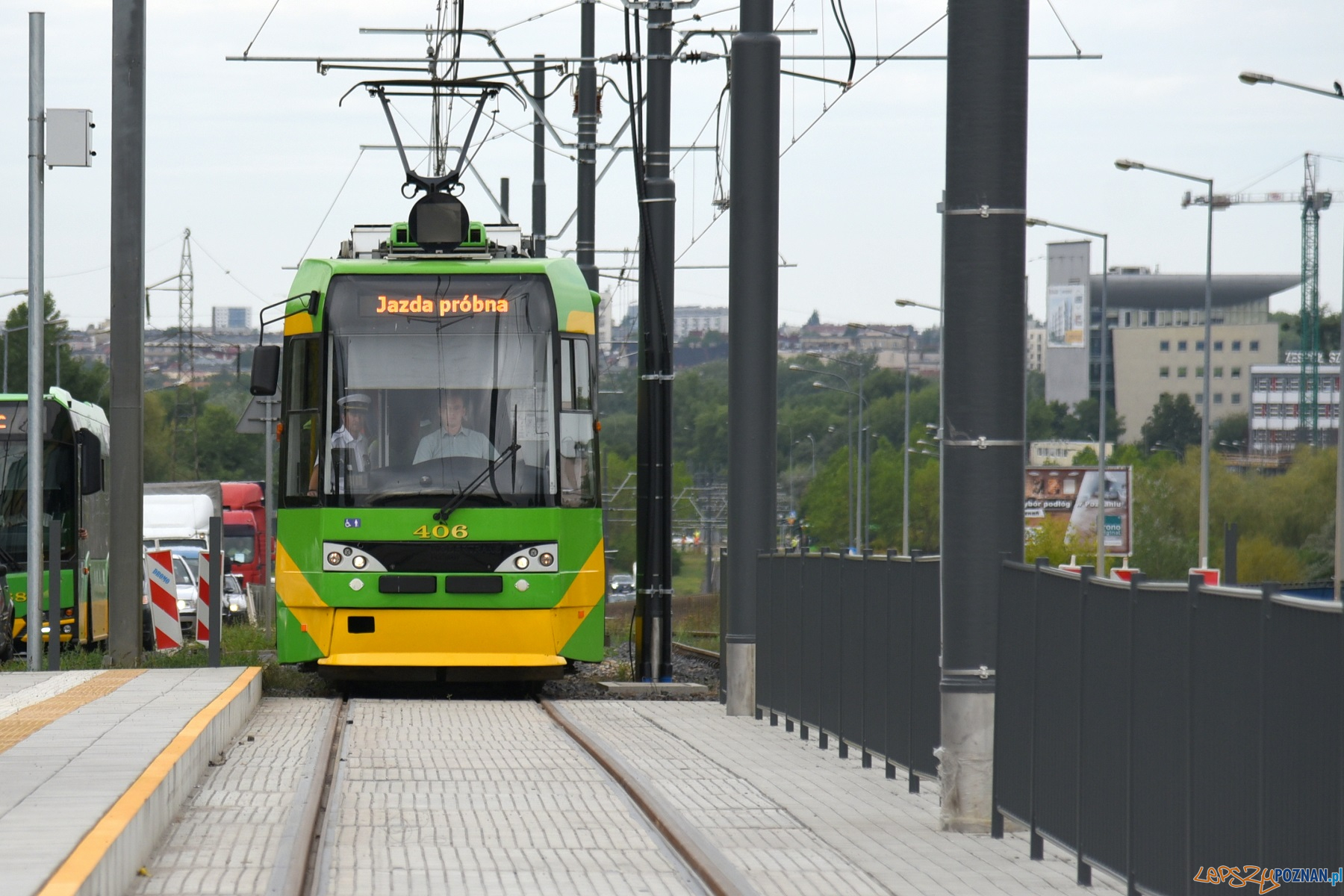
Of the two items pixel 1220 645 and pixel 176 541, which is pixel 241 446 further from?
pixel 1220 645

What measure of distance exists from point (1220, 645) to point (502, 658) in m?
10.3

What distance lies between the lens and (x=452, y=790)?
1016cm

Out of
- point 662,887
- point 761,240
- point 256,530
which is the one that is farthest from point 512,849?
point 256,530

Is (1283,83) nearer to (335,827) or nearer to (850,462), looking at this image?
(335,827)

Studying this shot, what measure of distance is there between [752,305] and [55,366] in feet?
305

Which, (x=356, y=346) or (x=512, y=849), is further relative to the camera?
(x=356, y=346)

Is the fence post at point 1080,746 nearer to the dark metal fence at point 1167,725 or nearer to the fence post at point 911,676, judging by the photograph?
the dark metal fence at point 1167,725

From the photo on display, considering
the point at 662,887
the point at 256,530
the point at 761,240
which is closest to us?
the point at 662,887

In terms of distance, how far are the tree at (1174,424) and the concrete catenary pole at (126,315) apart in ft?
396

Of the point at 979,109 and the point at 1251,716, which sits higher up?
the point at 979,109

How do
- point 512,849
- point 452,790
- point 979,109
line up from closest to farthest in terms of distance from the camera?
point 512,849
point 979,109
point 452,790

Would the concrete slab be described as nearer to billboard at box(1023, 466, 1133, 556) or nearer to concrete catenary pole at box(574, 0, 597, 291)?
concrete catenary pole at box(574, 0, 597, 291)

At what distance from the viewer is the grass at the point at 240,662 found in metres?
17.1

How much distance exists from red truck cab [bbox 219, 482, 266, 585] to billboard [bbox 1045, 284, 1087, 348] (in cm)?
11165
